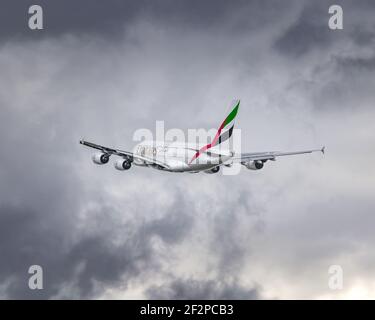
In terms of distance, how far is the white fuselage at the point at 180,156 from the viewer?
10647cm

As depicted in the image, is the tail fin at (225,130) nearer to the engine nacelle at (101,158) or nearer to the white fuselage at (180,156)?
the white fuselage at (180,156)

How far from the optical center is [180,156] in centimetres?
11156

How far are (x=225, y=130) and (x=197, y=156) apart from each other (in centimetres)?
557

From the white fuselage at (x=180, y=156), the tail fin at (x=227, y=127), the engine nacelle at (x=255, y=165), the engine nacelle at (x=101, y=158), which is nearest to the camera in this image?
the white fuselage at (x=180, y=156)

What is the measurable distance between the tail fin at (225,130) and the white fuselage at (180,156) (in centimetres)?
62

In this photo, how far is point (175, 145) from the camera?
4476 inches

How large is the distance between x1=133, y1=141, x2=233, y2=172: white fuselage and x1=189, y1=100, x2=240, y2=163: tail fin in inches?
24.5

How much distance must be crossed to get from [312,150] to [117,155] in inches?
1143

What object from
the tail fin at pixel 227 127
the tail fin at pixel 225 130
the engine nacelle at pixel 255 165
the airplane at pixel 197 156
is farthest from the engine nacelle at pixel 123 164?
the engine nacelle at pixel 255 165

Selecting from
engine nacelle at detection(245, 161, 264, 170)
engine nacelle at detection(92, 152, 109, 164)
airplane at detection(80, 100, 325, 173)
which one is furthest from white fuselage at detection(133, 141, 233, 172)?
engine nacelle at detection(92, 152, 109, 164)

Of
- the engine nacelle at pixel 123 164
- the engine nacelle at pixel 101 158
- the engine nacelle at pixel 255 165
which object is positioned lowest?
the engine nacelle at pixel 255 165

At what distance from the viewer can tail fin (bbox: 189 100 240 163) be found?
108 m

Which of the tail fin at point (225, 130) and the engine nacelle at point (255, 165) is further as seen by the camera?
the engine nacelle at point (255, 165)

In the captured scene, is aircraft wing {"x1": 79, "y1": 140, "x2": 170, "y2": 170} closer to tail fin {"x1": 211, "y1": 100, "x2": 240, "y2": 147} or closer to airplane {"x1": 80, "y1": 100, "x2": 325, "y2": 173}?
airplane {"x1": 80, "y1": 100, "x2": 325, "y2": 173}
